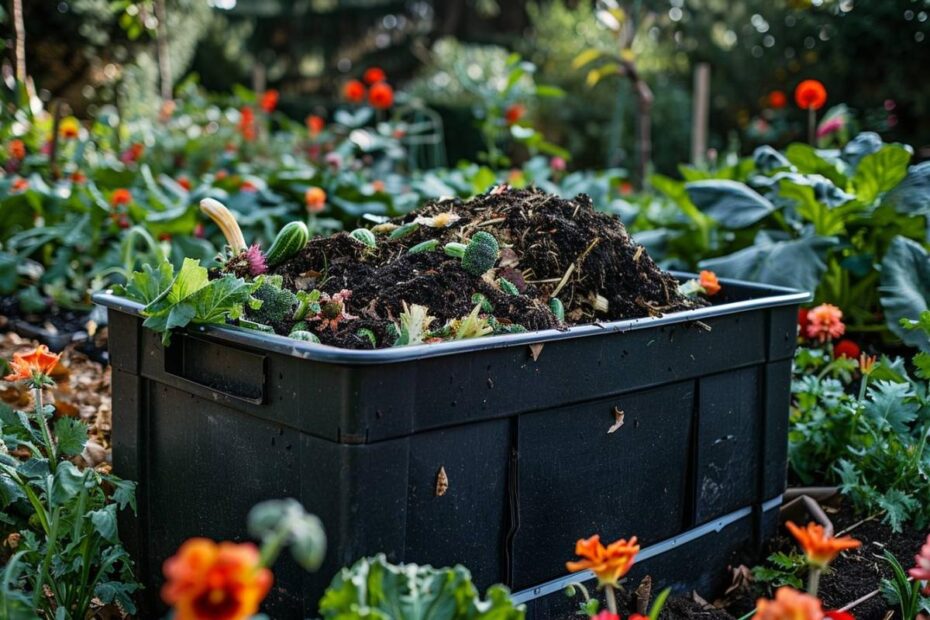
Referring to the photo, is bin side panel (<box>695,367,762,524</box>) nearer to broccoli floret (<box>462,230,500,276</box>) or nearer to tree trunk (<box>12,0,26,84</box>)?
broccoli floret (<box>462,230,500,276</box>)

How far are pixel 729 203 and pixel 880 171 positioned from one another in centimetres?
45

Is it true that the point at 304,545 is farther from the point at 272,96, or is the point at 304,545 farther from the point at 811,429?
the point at 272,96

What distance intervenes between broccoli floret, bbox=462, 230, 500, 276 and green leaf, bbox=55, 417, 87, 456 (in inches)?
27.5

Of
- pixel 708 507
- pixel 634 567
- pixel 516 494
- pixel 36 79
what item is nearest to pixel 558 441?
pixel 516 494

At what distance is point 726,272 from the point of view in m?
2.66

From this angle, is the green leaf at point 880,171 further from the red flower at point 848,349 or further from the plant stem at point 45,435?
the plant stem at point 45,435

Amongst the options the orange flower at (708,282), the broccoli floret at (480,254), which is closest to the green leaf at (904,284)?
the orange flower at (708,282)

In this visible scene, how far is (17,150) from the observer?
383cm

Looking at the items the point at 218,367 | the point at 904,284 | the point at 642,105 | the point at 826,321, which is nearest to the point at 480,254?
the point at 218,367

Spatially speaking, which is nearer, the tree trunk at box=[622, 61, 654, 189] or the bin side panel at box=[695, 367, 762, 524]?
the bin side panel at box=[695, 367, 762, 524]

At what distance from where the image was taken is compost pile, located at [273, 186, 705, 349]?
147 cm

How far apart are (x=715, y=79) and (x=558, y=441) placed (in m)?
10.6

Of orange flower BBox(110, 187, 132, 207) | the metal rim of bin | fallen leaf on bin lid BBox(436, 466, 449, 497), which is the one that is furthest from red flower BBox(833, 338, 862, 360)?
orange flower BBox(110, 187, 132, 207)

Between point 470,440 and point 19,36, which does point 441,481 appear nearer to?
point 470,440
